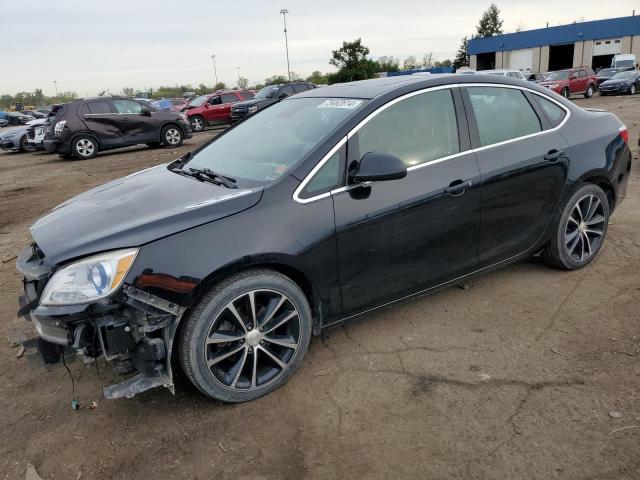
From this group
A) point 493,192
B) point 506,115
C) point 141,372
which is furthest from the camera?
point 506,115

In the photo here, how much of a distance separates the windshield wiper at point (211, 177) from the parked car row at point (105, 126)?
40.1 feet

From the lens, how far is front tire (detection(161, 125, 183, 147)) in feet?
50.9

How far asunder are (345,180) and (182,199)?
0.96m

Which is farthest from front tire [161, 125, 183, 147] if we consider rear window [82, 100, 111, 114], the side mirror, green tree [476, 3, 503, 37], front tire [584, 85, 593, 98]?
green tree [476, 3, 503, 37]

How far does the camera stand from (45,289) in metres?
2.50

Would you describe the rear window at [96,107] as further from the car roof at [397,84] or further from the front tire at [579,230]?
the front tire at [579,230]

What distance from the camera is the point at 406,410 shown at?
107 inches

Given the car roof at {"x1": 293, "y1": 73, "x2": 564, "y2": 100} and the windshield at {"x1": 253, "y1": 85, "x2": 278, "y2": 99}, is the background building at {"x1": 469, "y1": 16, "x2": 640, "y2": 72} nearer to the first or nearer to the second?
the windshield at {"x1": 253, "y1": 85, "x2": 278, "y2": 99}

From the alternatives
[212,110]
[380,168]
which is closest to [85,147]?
[212,110]

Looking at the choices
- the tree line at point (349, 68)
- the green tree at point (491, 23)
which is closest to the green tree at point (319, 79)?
the tree line at point (349, 68)

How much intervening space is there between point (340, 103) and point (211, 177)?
986 millimetres

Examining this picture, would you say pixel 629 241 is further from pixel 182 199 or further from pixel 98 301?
pixel 98 301

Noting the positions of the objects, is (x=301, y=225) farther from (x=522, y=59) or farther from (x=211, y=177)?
(x=522, y=59)

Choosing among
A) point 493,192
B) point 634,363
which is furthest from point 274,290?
point 634,363
